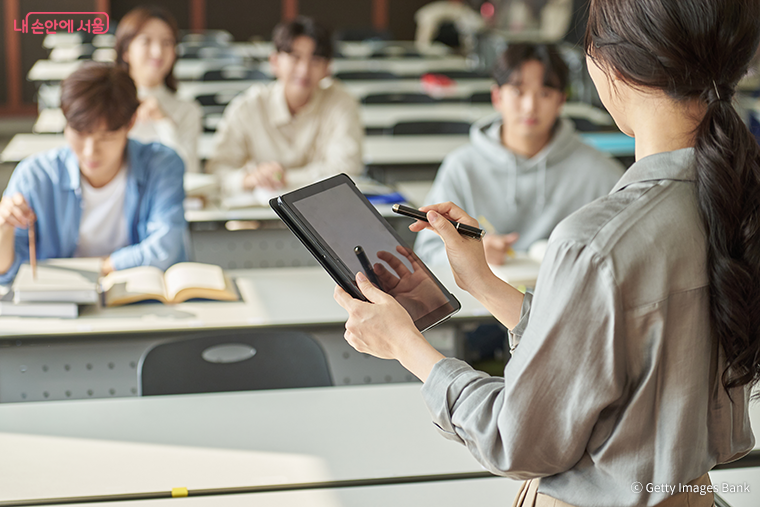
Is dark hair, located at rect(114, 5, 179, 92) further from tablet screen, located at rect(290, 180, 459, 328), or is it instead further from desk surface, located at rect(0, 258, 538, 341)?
tablet screen, located at rect(290, 180, 459, 328)

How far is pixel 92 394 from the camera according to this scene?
2.17 metres

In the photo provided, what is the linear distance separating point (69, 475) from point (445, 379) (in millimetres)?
799

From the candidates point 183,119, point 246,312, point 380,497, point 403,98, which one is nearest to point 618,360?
point 380,497

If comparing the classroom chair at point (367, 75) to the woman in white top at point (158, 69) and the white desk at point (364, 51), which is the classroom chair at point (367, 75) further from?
the woman in white top at point (158, 69)

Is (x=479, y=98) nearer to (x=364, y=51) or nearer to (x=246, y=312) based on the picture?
(x=364, y=51)

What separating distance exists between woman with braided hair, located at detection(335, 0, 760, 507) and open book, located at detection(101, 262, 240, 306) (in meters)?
1.40

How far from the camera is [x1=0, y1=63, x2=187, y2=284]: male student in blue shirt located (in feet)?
7.51

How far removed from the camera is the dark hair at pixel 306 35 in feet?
11.3

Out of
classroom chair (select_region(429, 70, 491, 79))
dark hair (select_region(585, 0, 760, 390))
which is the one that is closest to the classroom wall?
classroom chair (select_region(429, 70, 491, 79))

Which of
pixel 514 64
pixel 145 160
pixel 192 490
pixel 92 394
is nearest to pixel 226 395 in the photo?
pixel 192 490

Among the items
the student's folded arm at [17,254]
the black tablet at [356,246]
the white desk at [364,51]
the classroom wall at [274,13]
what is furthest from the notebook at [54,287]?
the classroom wall at [274,13]

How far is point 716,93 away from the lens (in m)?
0.86

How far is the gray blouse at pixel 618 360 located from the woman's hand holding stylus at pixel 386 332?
0.36 ft

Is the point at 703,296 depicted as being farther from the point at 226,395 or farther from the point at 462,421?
the point at 226,395
